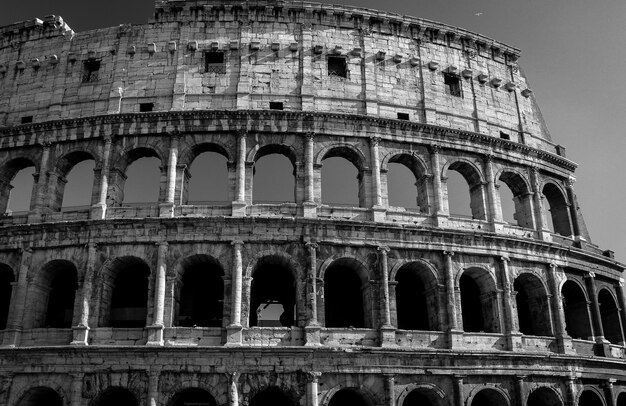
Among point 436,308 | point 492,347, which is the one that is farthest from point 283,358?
point 492,347

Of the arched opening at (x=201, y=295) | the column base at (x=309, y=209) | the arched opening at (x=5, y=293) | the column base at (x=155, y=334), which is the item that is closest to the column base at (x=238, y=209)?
the arched opening at (x=201, y=295)

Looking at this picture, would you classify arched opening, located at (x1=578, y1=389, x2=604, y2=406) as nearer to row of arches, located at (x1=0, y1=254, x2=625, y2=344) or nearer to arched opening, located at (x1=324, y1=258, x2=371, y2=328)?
row of arches, located at (x1=0, y1=254, x2=625, y2=344)

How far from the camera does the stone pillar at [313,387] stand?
18.0 meters

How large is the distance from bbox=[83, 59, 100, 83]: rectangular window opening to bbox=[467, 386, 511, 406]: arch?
18285 millimetres

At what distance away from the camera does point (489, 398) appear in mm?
20234

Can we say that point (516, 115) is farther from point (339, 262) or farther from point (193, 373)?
point (193, 373)

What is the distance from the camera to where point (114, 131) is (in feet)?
A: 70.7

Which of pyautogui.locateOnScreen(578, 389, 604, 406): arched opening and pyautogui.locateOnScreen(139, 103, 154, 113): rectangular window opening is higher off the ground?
pyautogui.locateOnScreen(139, 103, 154, 113): rectangular window opening

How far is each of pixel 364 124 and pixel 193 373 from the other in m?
10.7

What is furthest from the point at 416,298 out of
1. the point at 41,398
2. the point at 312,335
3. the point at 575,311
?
the point at 41,398

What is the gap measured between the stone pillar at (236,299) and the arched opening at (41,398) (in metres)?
5.79

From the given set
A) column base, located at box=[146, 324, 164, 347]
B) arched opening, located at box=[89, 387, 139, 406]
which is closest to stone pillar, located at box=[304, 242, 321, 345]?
column base, located at box=[146, 324, 164, 347]

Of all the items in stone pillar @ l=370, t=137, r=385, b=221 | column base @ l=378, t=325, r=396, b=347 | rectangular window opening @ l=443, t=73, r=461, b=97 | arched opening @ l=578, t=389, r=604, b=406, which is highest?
rectangular window opening @ l=443, t=73, r=461, b=97

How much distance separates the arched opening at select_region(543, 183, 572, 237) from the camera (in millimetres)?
24672
